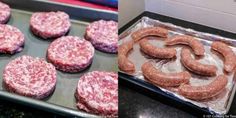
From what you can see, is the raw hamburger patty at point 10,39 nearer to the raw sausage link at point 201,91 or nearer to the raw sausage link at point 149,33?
the raw sausage link at point 149,33

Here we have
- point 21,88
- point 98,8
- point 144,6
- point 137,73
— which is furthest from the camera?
point 144,6

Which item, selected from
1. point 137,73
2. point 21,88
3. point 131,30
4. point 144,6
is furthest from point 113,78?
point 144,6

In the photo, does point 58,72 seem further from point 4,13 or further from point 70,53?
point 4,13

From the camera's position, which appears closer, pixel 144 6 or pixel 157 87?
pixel 157 87

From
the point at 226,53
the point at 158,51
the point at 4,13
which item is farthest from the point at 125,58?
the point at 4,13

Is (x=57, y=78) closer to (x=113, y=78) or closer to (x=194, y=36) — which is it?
(x=113, y=78)

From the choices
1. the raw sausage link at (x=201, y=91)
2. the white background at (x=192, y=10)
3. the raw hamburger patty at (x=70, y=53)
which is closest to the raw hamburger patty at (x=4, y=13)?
the raw hamburger patty at (x=70, y=53)

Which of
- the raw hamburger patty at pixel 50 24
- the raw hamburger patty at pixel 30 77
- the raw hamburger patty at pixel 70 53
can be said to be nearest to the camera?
the raw hamburger patty at pixel 30 77
